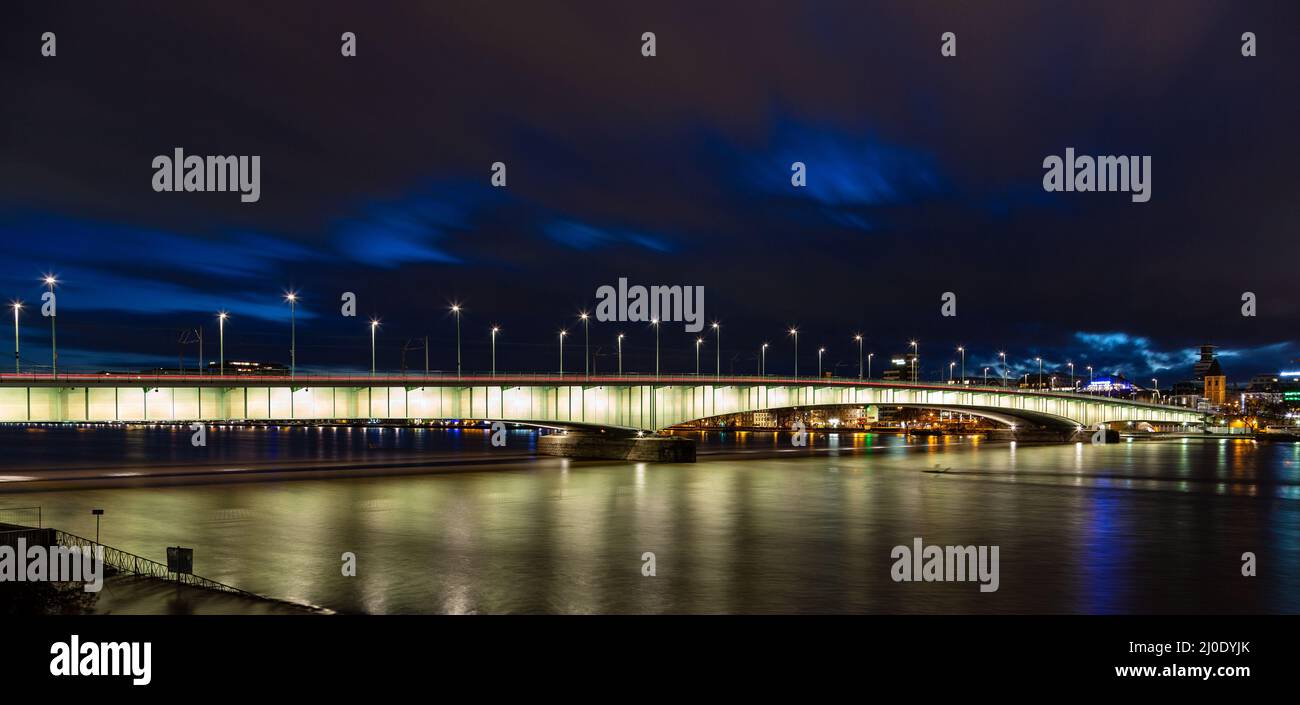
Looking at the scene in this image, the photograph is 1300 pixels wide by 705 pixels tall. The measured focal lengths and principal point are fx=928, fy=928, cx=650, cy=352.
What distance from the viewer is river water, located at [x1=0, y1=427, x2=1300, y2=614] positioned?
27.0 meters

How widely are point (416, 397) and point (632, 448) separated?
24063 millimetres

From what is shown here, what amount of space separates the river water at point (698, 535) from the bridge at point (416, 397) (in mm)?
5528

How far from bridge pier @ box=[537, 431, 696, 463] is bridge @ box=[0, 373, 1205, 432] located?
197 cm

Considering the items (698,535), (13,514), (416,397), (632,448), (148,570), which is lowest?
(632,448)

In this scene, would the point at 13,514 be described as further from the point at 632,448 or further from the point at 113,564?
the point at 632,448

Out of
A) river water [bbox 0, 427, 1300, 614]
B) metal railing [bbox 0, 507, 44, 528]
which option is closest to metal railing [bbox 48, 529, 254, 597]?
river water [bbox 0, 427, 1300, 614]

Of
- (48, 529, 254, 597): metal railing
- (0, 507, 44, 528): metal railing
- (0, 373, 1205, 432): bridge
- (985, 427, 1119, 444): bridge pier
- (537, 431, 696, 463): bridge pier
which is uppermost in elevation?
(0, 373, 1205, 432): bridge

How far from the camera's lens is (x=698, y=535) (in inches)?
1590

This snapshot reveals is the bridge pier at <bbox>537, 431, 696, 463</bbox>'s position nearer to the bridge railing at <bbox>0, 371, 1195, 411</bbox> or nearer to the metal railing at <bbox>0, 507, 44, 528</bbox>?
the bridge railing at <bbox>0, 371, 1195, 411</bbox>

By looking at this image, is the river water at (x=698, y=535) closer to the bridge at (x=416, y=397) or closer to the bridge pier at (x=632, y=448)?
the bridge at (x=416, y=397)

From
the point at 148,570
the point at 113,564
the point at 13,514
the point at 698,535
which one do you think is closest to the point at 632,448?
the point at 698,535

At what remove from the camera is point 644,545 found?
124 ft
